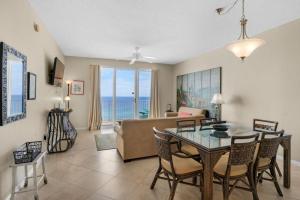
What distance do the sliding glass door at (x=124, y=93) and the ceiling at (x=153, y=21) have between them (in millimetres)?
2081

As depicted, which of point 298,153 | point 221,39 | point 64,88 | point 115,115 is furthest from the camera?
point 115,115

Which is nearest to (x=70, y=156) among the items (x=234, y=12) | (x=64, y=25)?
(x=64, y=25)

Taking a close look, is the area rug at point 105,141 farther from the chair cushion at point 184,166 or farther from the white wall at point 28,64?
the chair cushion at point 184,166

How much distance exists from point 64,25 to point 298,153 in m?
5.09

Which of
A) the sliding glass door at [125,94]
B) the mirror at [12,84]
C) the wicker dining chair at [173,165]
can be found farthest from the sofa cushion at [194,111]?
the mirror at [12,84]

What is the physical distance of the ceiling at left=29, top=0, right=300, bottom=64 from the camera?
2.58 metres

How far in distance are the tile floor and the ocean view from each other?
3.24m

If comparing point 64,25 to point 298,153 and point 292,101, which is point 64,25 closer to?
point 292,101

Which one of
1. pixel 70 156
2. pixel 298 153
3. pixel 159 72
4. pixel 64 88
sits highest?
pixel 159 72

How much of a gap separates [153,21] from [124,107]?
4.28m

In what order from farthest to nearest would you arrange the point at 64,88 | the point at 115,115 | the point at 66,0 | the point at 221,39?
the point at 115,115
the point at 64,88
the point at 221,39
the point at 66,0

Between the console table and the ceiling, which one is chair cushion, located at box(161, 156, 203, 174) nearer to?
the ceiling

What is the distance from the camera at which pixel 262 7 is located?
2631mm

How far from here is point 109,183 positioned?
A: 8.16 ft
